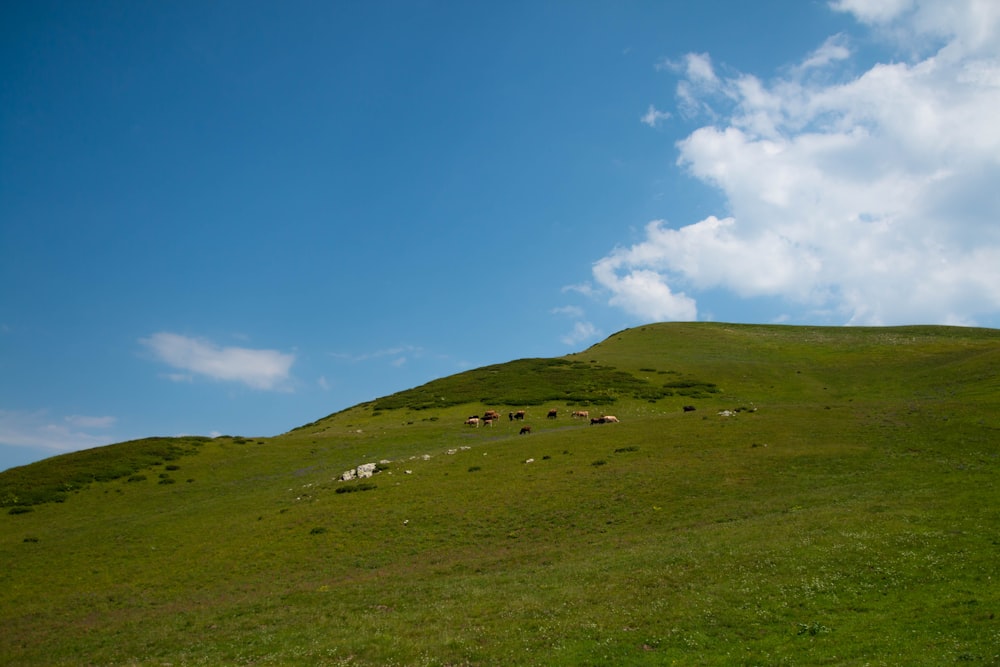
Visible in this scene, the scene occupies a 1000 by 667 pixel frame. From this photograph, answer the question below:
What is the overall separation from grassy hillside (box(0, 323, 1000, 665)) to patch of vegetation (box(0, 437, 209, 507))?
369 mm

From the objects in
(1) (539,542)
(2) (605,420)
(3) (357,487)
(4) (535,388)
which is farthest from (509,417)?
(1) (539,542)

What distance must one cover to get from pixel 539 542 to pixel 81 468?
55.8 m

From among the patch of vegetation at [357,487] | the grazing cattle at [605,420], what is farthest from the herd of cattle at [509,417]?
the patch of vegetation at [357,487]

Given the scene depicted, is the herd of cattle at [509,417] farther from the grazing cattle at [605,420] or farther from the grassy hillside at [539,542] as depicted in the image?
the grazing cattle at [605,420]

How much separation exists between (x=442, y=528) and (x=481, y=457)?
16533mm

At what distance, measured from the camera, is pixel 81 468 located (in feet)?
205

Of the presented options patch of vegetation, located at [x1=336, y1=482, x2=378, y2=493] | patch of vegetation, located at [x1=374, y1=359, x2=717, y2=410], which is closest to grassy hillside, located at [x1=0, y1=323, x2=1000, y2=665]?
patch of vegetation, located at [x1=336, y1=482, x2=378, y2=493]

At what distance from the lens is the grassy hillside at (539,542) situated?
20.0 meters

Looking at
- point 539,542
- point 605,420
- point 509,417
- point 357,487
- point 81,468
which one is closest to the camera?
point 539,542

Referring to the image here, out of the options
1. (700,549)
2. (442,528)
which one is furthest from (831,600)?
(442,528)

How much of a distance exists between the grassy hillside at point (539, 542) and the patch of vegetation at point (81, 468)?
0.37 m

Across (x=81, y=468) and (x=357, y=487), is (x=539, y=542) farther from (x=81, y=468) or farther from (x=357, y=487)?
(x=81, y=468)

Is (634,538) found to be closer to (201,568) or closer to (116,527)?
(201,568)

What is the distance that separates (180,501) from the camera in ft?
172
